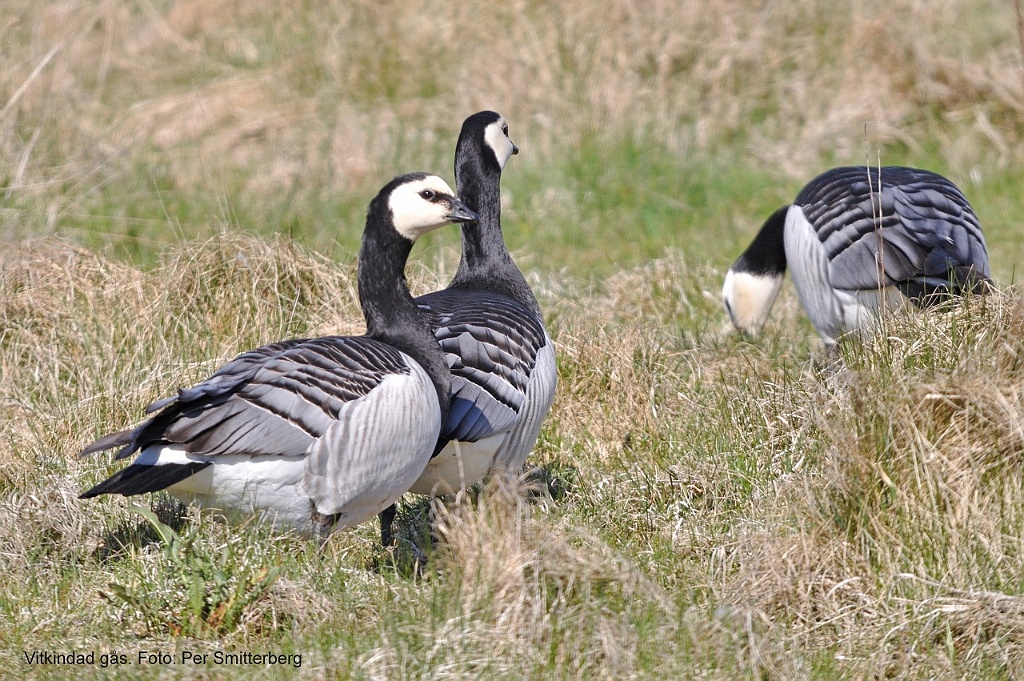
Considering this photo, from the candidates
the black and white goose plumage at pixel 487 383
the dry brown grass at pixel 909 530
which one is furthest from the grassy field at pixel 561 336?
the black and white goose plumage at pixel 487 383

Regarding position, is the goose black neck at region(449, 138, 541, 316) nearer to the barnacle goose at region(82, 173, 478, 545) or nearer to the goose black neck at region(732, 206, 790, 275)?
the barnacle goose at region(82, 173, 478, 545)

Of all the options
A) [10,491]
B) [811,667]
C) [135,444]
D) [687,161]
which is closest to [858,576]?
[811,667]

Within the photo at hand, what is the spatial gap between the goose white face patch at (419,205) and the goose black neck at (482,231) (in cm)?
A: 107

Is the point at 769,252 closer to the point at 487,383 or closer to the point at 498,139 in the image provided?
the point at 498,139

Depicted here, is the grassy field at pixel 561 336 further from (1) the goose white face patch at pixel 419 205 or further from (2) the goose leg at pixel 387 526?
(1) the goose white face patch at pixel 419 205

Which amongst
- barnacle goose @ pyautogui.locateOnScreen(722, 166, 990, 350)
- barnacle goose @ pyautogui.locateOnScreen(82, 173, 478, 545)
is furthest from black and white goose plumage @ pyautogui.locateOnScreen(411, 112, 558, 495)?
barnacle goose @ pyautogui.locateOnScreen(722, 166, 990, 350)

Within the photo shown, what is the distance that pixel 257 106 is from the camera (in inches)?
404

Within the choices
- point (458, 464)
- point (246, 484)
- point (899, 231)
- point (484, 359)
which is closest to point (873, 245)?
point (899, 231)

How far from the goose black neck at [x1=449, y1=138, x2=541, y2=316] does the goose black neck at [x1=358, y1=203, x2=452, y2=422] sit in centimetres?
106

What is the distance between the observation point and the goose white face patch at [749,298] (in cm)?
681

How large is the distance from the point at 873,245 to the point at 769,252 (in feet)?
4.50

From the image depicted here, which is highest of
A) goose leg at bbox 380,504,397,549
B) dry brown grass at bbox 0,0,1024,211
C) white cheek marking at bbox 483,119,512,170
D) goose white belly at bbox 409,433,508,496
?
dry brown grass at bbox 0,0,1024,211

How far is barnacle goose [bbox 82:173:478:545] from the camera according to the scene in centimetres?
376

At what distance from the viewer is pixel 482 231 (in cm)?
553
